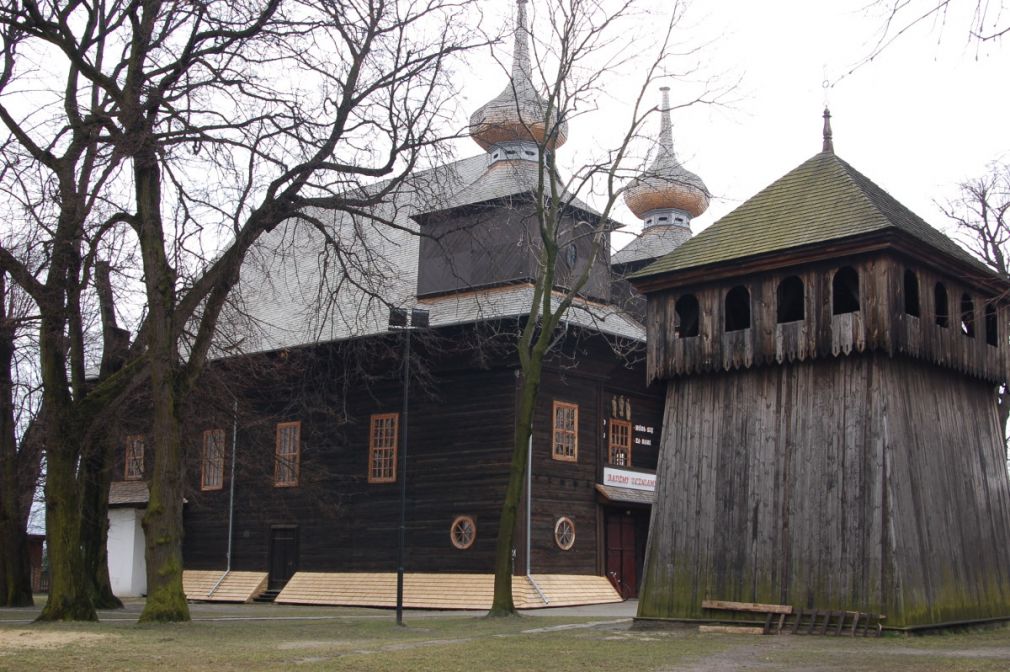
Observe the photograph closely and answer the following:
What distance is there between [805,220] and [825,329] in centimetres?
236

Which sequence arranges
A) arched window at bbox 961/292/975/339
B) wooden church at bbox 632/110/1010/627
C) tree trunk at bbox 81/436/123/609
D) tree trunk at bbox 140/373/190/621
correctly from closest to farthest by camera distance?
wooden church at bbox 632/110/1010/627 → tree trunk at bbox 140/373/190/621 → arched window at bbox 961/292/975/339 → tree trunk at bbox 81/436/123/609

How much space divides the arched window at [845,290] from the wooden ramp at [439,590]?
10.9m

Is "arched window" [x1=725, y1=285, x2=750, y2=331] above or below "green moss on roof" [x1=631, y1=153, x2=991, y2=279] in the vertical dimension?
below

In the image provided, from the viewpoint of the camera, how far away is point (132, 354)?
23.5 metres

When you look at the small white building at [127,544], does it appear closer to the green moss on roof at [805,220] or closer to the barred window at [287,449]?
the barred window at [287,449]

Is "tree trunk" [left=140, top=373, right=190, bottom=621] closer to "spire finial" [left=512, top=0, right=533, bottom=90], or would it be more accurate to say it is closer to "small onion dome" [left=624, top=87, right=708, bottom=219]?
"spire finial" [left=512, top=0, right=533, bottom=90]

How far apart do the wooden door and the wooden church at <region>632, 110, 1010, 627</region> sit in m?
10.9

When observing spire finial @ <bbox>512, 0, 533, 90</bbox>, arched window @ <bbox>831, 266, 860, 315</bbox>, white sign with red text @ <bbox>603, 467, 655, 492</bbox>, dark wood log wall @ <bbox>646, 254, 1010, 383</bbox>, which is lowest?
white sign with red text @ <bbox>603, 467, 655, 492</bbox>

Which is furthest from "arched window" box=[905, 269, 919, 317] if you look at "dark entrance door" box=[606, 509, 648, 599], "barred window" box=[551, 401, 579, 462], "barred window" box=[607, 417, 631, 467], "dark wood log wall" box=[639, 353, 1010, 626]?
"dark entrance door" box=[606, 509, 648, 599]

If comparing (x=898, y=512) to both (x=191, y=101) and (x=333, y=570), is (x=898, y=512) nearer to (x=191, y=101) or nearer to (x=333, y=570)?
(x=191, y=101)

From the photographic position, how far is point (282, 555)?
35312 mm

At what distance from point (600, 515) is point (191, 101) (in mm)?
16376

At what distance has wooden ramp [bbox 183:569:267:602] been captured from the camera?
35.2m

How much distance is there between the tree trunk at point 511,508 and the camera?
918 inches
